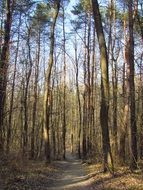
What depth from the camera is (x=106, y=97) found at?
1438cm

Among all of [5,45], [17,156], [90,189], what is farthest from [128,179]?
[5,45]

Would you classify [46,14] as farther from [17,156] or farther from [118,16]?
[17,156]

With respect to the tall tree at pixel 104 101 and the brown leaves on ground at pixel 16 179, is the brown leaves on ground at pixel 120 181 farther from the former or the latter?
the brown leaves on ground at pixel 16 179

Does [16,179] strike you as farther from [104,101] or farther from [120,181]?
[104,101]

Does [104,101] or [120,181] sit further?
[104,101]

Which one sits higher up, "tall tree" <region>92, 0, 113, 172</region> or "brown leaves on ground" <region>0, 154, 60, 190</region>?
"tall tree" <region>92, 0, 113, 172</region>

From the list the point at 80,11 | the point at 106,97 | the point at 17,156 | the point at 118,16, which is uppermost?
the point at 80,11

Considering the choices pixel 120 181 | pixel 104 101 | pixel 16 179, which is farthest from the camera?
pixel 104 101

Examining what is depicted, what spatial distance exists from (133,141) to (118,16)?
45.5 ft

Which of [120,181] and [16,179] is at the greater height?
[16,179]

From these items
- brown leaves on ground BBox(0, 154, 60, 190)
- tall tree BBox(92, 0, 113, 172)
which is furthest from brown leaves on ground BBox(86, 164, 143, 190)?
brown leaves on ground BBox(0, 154, 60, 190)

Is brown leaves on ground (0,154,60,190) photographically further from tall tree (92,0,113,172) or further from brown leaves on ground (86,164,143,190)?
tall tree (92,0,113,172)

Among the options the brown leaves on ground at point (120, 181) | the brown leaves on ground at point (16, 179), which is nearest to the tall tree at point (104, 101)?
the brown leaves on ground at point (120, 181)

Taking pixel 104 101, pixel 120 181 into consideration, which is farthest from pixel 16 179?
pixel 104 101
